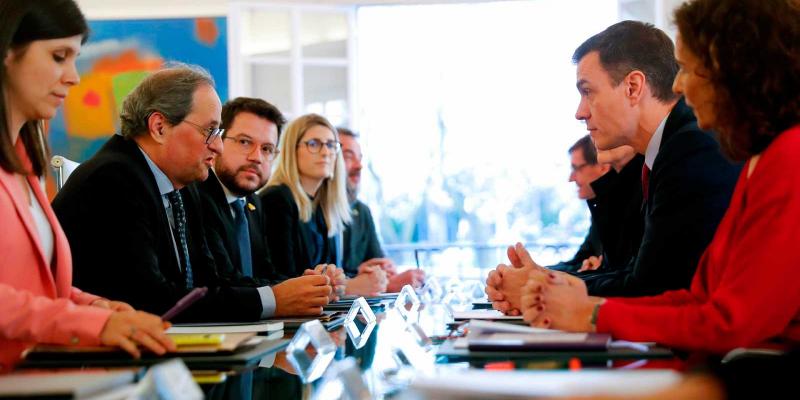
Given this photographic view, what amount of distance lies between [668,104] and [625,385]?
1735 millimetres

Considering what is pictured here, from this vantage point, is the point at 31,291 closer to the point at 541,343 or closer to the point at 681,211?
the point at 541,343

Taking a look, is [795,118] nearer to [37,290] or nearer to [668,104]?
[668,104]

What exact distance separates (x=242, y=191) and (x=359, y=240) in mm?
1453

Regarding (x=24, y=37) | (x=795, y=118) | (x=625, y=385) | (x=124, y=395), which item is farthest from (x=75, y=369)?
(x=795, y=118)

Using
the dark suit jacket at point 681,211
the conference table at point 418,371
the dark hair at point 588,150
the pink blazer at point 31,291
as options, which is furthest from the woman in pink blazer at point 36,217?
the dark hair at point 588,150

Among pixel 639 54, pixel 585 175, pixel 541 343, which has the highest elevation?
pixel 639 54

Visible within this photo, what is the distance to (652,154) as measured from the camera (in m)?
2.42

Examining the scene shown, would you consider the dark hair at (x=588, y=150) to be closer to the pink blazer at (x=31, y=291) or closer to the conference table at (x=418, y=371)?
the conference table at (x=418, y=371)

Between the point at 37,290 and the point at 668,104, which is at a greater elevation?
the point at 668,104

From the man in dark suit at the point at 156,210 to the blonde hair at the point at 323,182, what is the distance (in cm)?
139

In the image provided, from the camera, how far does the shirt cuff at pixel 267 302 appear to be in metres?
2.24

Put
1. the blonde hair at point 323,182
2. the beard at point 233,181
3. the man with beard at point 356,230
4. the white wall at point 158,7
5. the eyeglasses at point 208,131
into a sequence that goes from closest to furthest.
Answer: the eyeglasses at point 208,131
the beard at point 233,181
the blonde hair at point 323,182
the man with beard at point 356,230
the white wall at point 158,7

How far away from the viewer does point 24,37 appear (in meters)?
1.54

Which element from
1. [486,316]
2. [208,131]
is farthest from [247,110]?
[486,316]
